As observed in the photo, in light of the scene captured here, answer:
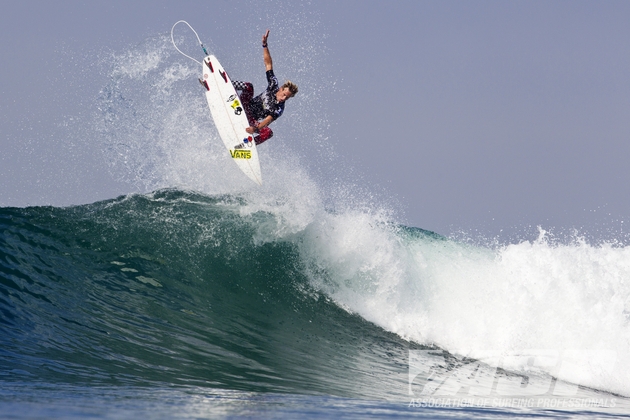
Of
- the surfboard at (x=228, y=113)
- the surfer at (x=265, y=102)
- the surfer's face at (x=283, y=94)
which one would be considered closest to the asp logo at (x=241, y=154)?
the surfboard at (x=228, y=113)

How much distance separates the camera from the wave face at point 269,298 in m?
5.55

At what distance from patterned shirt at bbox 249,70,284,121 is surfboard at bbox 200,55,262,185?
0.56 feet

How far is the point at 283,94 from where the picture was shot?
27.4ft

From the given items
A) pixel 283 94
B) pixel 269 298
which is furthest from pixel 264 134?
pixel 269 298

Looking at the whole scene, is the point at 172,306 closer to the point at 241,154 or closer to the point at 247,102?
the point at 241,154

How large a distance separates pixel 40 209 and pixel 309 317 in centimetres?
426

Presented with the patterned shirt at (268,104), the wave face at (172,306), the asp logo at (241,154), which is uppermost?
the patterned shirt at (268,104)

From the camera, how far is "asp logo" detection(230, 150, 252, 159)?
895 cm

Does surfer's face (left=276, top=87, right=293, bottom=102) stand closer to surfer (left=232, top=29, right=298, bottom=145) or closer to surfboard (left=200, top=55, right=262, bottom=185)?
surfer (left=232, top=29, right=298, bottom=145)

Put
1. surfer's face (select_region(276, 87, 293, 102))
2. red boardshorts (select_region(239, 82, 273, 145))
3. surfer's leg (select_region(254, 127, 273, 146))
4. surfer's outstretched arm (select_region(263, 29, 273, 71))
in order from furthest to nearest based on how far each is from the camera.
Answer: surfer's leg (select_region(254, 127, 273, 146))
red boardshorts (select_region(239, 82, 273, 145))
surfer's face (select_region(276, 87, 293, 102))
surfer's outstretched arm (select_region(263, 29, 273, 71))

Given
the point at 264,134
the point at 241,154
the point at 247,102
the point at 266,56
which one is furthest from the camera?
the point at 241,154

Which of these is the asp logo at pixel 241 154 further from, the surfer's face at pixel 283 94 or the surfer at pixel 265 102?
the surfer's face at pixel 283 94

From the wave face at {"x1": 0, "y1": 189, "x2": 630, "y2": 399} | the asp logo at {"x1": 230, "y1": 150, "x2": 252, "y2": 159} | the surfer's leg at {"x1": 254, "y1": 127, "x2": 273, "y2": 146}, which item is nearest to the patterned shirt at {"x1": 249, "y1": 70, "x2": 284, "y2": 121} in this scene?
the surfer's leg at {"x1": 254, "y1": 127, "x2": 273, "y2": 146}

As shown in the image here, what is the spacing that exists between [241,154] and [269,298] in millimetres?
2195
